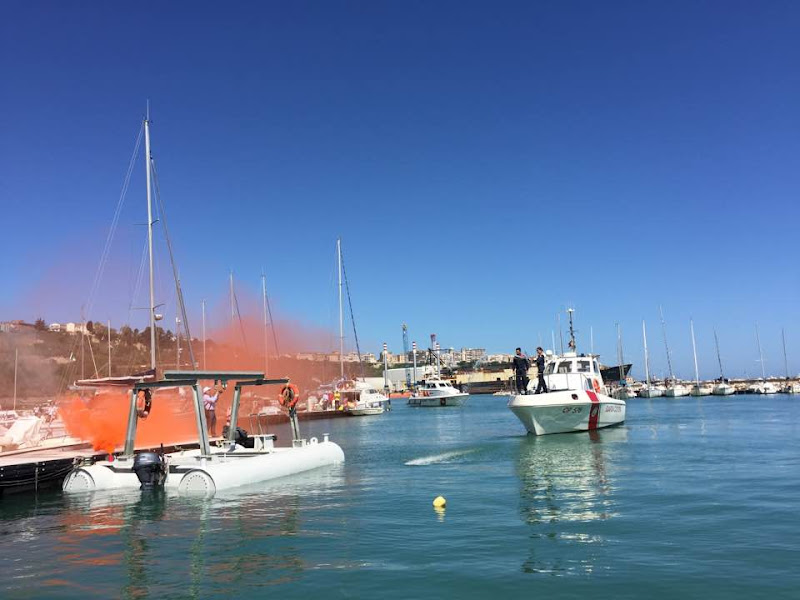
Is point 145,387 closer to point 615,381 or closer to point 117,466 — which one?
point 117,466

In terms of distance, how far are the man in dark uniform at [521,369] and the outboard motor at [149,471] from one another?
1782 cm

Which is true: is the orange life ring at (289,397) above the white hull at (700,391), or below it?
above

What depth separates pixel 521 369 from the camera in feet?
107

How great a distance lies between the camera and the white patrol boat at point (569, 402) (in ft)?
109

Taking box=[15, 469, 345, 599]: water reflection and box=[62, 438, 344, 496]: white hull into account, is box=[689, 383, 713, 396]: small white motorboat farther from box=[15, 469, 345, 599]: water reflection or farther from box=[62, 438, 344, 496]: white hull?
box=[15, 469, 345, 599]: water reflection

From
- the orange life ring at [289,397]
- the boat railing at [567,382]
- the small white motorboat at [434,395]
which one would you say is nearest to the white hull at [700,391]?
the small white motorboat at [434,395]

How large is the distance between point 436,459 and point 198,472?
39.6 feet

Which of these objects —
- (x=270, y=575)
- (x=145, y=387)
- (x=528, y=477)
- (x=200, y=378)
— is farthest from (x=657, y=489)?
(x=145, y=387)

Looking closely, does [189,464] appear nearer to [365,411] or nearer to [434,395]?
[365,411]

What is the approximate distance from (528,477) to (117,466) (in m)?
12.9

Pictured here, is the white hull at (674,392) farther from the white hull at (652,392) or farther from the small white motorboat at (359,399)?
the small white motorboat at (359,399)

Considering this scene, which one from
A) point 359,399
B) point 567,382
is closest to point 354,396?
point 359,399

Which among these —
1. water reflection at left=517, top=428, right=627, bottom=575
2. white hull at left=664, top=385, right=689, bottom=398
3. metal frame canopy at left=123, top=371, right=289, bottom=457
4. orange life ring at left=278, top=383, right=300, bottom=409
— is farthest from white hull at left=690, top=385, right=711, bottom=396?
metal frame canopy at left=123, top=371, right=289, bottom=457

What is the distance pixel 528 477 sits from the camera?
21.1m
